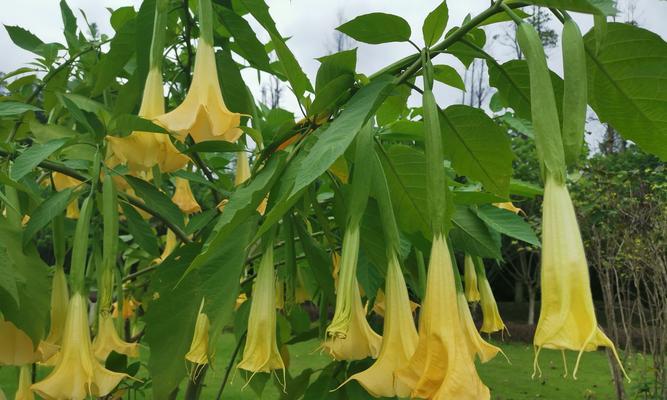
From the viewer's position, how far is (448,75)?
28.0 inches

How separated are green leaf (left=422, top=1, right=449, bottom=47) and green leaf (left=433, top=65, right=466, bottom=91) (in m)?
0.10

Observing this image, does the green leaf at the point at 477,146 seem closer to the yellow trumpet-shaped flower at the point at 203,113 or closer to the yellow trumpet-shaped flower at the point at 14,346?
the yellow trumpet-shaped flower at the point at 203,113

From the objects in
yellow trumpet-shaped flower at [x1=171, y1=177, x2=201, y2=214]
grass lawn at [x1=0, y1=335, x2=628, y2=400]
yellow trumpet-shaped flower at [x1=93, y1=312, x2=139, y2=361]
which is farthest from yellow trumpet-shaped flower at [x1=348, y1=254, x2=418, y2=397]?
grass lawn at [x1=0, y1=335, x2=628, y2=400]

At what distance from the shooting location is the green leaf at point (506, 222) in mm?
813

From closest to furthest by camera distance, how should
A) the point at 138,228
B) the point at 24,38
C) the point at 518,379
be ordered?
1. the point at 138,228
2. the point at 24,38
3. the point at 518,379

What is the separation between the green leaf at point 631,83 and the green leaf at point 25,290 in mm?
573

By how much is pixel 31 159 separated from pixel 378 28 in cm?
42

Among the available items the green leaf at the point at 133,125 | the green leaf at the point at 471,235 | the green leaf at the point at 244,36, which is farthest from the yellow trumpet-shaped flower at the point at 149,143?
the green leaf at the point at 471,235

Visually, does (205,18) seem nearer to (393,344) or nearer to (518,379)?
(393,344)

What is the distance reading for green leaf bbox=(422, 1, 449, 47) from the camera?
23.7 inches

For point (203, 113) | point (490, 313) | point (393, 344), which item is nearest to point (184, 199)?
point (490, 313)

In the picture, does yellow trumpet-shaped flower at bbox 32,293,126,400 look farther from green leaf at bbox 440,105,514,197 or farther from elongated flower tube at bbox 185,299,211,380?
green leaf at bbox 440,105,514,197

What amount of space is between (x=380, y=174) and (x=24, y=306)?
0.40 metres

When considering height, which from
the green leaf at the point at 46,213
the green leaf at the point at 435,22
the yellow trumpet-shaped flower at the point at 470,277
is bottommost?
the yellow trumpet-shaped flower at the point at 470,277
